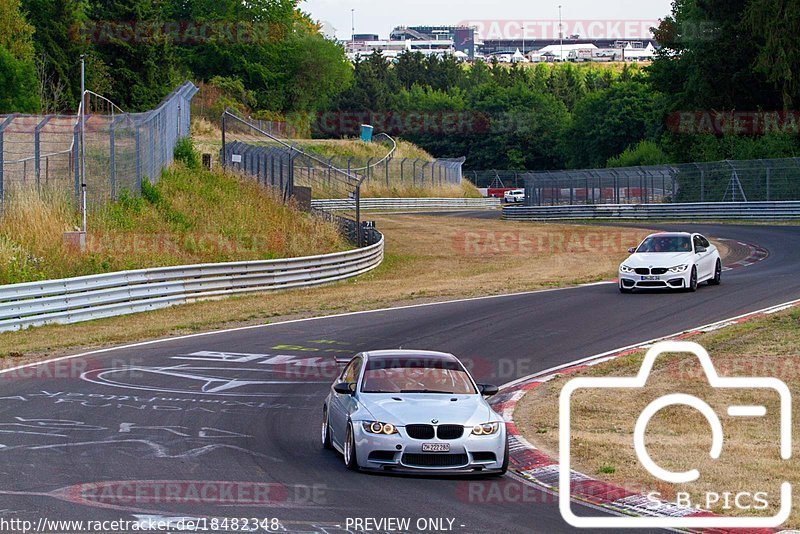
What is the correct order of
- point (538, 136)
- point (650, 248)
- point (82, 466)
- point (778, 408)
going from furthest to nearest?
point (538, 136), point (650, 248), point (778, 408), point (82, 466)

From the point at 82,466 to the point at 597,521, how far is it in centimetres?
492

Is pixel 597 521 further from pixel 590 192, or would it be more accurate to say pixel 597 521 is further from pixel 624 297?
pixel 590 192

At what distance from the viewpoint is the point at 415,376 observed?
1253 centimetres

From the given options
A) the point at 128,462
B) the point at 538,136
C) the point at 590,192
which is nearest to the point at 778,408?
the point at 128,462

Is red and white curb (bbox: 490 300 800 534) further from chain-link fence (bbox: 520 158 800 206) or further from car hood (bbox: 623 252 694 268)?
chain-link fence (bbox: 520 158 800 206)

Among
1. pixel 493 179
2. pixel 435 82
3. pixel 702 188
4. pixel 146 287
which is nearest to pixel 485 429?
pixel 146 287

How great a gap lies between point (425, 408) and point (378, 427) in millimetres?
598

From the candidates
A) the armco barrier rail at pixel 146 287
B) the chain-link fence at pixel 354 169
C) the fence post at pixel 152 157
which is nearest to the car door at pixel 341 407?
the armco barrier rail at pixel 146 287

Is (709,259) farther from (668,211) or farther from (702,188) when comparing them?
(668,211)

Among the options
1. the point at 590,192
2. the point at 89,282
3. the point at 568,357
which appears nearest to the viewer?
the point at 568,357

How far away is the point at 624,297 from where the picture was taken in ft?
89.8

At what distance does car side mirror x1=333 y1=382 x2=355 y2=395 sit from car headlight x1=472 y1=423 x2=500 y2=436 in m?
1.56

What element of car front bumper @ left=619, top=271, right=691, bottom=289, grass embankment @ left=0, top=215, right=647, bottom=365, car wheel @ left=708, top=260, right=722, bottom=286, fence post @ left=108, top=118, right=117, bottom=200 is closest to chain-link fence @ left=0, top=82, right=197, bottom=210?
fence post @ left=108, top=118, right=117, bottom=200

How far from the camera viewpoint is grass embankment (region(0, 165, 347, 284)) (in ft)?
89.1
